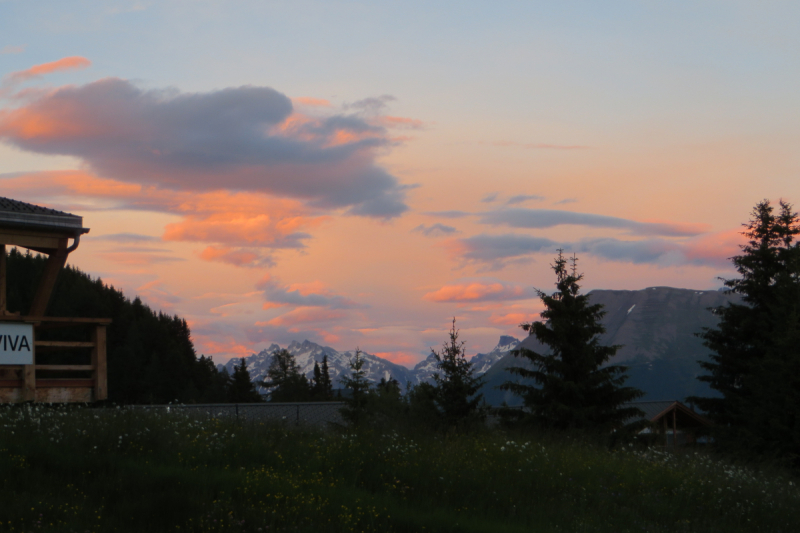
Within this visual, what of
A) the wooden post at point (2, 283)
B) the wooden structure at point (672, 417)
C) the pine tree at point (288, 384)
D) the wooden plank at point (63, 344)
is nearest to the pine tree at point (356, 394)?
the wooden plank at point (63, 344)

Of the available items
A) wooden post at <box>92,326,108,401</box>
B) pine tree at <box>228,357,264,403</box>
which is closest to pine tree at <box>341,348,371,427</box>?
wooden post at <box>92,326,108,401</box>

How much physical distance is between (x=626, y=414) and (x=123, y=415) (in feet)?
61.1

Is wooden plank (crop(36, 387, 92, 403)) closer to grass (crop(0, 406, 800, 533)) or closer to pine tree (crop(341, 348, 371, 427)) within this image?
grass (crop(0, 406, 800, 533))

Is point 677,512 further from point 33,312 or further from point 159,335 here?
point 159,335

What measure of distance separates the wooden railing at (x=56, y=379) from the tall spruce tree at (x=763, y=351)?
73.1 ft

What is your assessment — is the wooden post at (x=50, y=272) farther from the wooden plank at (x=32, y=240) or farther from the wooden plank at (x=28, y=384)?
the wooden plank at (x=28, y=384)

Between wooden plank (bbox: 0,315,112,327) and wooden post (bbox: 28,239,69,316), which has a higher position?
wooden post (bbox: 28,239,69,316)

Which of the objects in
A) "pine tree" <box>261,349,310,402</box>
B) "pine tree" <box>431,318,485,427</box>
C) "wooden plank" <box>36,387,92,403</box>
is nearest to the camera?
"wooden plank" <box>36,387,92,403</box>

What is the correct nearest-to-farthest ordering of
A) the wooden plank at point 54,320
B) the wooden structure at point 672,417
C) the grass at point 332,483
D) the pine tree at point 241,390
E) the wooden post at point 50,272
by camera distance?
the grass at point 332,483, the wooden plank at point 54,320, the wooden post at point 50,272, the wooden structure at point 672,417, the pine tree at point 241,390

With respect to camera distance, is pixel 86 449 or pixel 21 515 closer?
pixel 21 515

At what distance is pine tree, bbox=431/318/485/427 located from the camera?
81.5 ft

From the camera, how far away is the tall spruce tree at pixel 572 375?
26641mm

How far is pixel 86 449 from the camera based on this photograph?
13.6m

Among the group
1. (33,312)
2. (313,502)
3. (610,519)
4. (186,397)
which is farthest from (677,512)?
(186,397)
